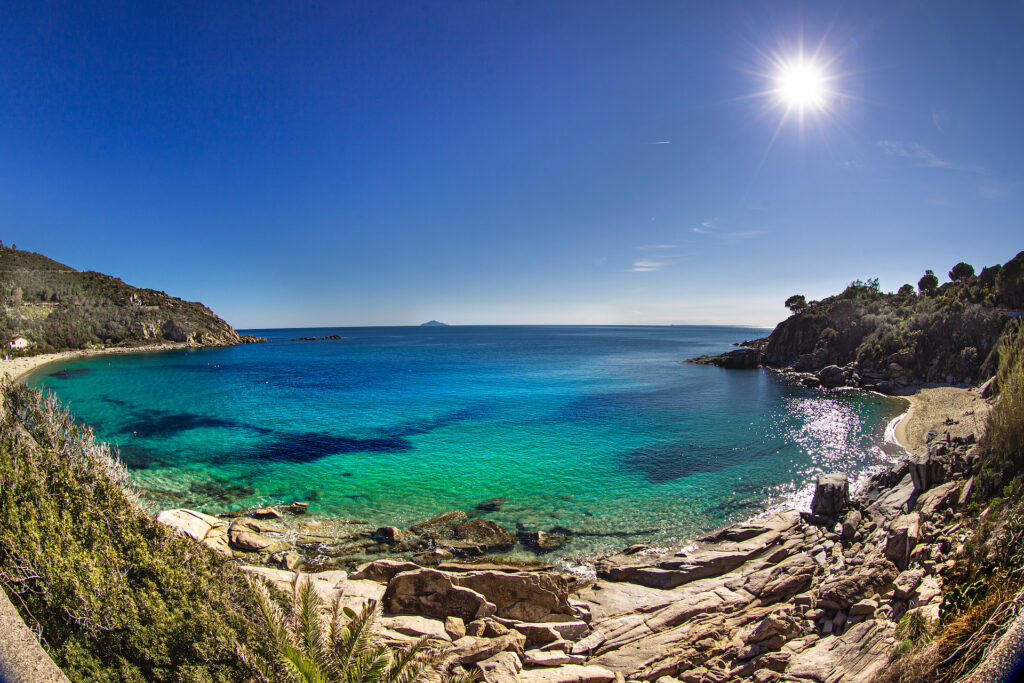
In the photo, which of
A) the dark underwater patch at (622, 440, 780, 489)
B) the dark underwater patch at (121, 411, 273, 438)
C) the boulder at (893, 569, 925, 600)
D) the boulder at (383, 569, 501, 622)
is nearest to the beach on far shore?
the dark underwater patch at (121, 411, 273, 438)

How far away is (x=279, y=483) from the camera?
18.5 meters

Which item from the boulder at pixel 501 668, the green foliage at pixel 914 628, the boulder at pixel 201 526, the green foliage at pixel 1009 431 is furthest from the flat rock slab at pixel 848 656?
the boulder at pixel 201 526

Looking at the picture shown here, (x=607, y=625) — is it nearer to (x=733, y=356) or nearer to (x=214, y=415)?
(x=214, y=415)

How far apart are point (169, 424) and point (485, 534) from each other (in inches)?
1131

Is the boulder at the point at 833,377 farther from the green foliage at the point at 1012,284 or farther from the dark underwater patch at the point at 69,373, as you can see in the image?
the dark underwater patch at the point at 69,373

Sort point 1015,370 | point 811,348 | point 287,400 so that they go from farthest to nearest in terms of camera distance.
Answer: point 811,348 < point 287,400 < point 1015,370

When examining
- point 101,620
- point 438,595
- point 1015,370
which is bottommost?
point 438,595

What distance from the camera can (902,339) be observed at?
45.6 m

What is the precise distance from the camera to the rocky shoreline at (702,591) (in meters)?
6.84

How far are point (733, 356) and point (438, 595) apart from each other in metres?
70.3

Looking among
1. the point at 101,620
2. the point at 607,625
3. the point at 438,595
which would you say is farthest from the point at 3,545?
the point at 607,625

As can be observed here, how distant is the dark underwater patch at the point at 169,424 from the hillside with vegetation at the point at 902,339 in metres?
57.7

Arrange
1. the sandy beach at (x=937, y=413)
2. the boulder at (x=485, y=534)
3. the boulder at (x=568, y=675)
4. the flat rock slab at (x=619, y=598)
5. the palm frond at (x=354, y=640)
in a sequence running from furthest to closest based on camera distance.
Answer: the sandy beach at (x=937, y=413)
the boulder at (x=485, y=534)
the flat rock slab at (x=619, y=598)
the boulder at (x=568, y=675)
the palm frond at (x=354, y=640)

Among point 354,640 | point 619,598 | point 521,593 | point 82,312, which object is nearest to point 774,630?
point 619,598
